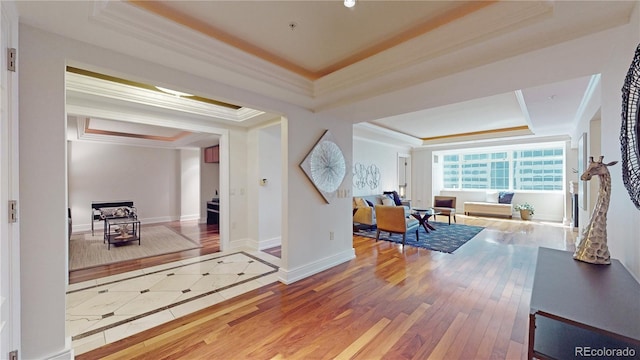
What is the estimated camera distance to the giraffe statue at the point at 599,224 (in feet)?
4.93

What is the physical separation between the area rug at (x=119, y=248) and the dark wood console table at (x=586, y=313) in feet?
16.0

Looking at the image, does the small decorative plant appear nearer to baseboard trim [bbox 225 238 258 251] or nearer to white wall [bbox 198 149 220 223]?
baseboard trim [bbox 225 238 258 251]

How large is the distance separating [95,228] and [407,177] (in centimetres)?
946

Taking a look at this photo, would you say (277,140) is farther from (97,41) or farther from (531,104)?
(531,104)

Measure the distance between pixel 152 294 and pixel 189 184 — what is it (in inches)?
228

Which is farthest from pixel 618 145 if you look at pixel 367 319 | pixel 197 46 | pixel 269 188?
pixel 269 188

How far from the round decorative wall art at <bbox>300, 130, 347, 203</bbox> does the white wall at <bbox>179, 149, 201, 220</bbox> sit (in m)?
5.66

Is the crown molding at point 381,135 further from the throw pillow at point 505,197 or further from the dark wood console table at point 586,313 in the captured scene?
the dark wood console table at point 586,313

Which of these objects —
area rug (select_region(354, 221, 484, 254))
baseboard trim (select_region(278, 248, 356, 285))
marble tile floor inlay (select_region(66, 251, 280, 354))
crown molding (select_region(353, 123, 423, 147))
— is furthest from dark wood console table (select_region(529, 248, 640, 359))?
crown molding (select_region(353, 123, 423, 147))

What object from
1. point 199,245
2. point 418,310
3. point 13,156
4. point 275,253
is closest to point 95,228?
point 199,245

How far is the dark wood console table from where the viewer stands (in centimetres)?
100

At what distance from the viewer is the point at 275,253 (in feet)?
14.1

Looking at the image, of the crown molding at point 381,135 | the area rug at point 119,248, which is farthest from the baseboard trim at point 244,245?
the crown molding at point 381,135

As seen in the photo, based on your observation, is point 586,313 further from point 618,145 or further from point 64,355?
point 64,355
